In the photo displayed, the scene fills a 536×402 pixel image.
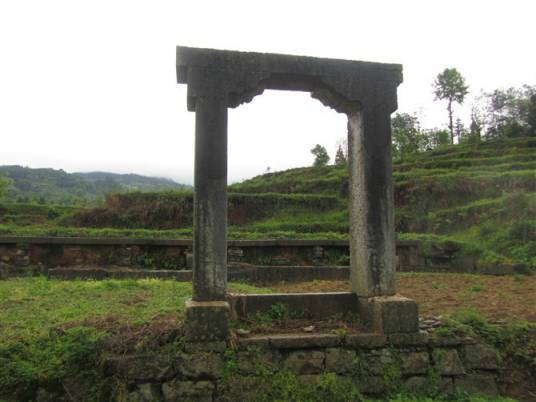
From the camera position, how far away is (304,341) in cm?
495

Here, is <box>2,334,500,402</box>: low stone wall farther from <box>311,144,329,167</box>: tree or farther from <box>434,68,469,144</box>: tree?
<box>434,68,469,144</box>: tree

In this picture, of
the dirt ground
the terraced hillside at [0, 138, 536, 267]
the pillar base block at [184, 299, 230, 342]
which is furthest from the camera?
the terraced hillside at [0, 138, 536, 267]

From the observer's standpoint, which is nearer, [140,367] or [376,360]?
[140,367]

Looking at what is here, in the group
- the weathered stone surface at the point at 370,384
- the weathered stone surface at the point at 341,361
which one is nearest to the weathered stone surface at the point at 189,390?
the weathered stone surface at the point at 341,361

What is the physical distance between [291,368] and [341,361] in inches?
21.6

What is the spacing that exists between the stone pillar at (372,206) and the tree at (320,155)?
107 ft

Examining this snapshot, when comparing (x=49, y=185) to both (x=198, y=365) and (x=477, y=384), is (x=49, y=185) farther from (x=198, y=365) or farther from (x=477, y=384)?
(x=477, y=384)

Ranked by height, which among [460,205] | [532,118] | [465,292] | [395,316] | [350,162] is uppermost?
[532,118]

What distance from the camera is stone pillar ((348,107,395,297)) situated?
555 centimetres

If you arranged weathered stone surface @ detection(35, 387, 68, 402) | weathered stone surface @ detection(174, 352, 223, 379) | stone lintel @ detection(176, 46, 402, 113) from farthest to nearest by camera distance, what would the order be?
stone lintel @ detection(176, 46, 402, 113), weathered stone surface @ detection(174, 352, 223, 379), weathered stone surface @ detection(35, 387, 68, 402)

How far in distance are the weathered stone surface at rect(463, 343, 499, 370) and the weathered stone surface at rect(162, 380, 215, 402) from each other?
286 centimetres

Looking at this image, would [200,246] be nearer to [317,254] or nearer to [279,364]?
[279,364]

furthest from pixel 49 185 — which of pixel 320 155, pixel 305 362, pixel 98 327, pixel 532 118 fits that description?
pixel 305 362

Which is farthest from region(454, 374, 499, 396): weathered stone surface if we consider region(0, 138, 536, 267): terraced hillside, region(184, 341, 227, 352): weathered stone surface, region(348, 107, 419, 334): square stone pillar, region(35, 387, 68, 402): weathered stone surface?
region(0, 138, 536, 267): terraced hillside
